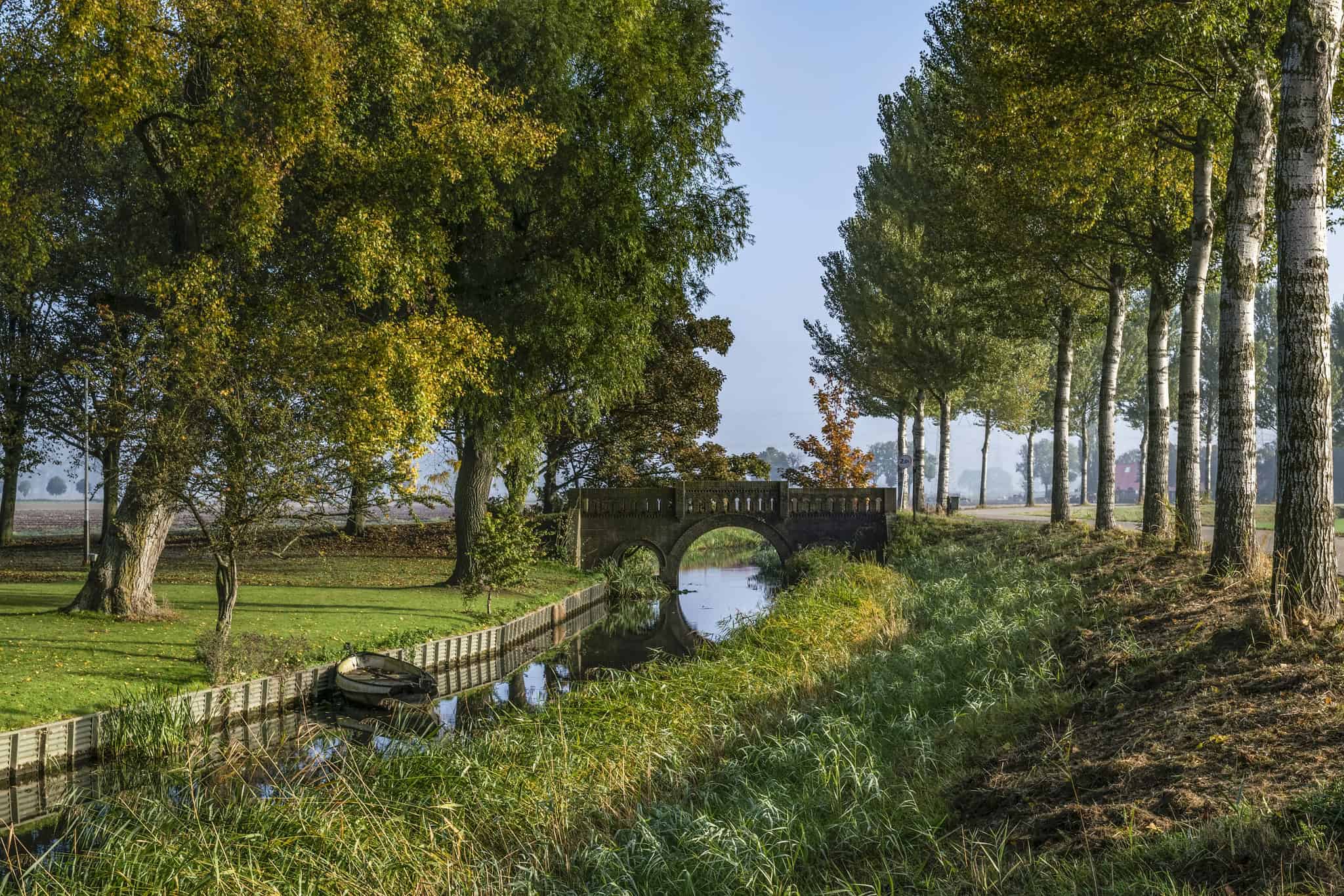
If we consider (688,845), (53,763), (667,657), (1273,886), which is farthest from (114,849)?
(667,657)

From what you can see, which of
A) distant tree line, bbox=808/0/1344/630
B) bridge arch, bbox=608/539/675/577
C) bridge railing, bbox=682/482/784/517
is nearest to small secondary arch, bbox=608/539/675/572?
A: bridge arch, bbox=608/539/675/577

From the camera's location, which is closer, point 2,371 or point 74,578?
point 74,578

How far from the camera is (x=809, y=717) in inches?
417

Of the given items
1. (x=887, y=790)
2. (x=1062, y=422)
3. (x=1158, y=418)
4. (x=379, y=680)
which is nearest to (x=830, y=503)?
(x=1062, y=422)

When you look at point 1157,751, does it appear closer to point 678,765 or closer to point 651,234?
point 678,765

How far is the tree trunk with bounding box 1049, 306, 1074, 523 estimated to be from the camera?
1022 inches

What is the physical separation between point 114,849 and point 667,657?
14.3 meters

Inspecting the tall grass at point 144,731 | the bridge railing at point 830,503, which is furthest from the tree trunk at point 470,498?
the tall grass at point 144,731

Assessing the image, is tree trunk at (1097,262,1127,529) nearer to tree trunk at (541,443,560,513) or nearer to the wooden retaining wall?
the wooden retaining wall

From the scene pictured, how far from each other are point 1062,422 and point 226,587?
21332 mm

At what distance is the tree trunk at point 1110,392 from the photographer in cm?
2147

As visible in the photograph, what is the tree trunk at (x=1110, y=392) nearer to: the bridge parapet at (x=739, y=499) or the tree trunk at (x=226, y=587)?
the bridge parapet at (x=739, y=499)

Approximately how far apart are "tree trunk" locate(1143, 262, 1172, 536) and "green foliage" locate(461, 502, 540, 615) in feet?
48.2

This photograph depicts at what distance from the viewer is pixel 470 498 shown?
26.8 metres
